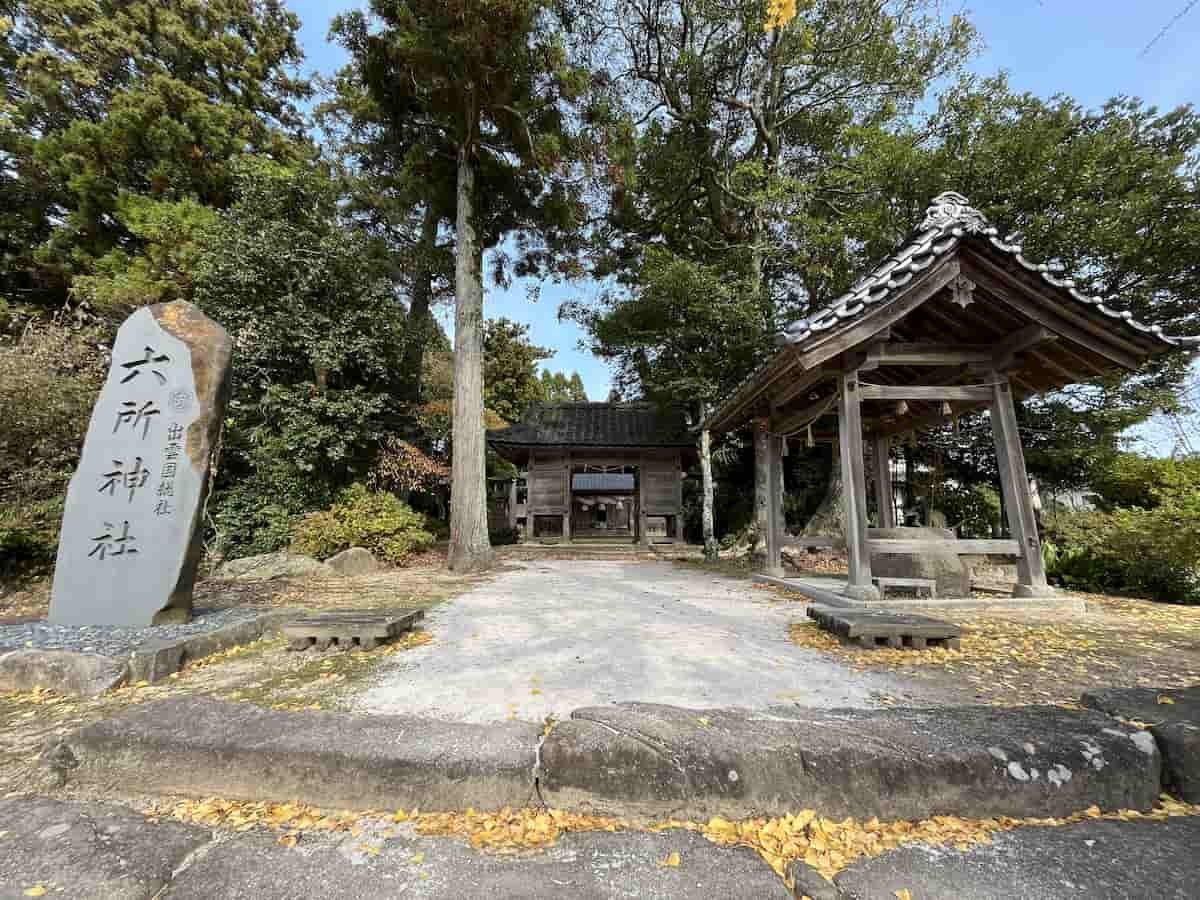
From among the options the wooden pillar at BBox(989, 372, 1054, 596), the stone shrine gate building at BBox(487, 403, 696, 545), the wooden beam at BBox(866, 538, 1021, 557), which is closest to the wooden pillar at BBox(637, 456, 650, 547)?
the stone shrine gate building at BBox(487, 403, 696, 545)

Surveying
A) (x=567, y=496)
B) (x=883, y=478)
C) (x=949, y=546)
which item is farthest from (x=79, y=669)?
(x=567, y=496)

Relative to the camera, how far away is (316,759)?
1.69 m

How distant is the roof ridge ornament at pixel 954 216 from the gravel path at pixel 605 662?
13.3ft

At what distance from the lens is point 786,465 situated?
13.8 metres

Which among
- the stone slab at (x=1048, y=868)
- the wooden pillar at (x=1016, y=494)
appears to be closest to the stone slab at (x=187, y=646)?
the stone slab at (x=1048, y=868)

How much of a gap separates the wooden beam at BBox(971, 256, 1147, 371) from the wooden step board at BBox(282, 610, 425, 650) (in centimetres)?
616

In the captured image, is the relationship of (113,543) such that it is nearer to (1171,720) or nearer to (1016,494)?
(1171,720)

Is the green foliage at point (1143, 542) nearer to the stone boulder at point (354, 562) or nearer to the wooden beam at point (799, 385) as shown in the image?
the wooden beam at point (799, 385)

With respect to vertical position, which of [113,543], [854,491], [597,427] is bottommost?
[113,543]

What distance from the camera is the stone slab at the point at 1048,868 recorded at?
1.27m

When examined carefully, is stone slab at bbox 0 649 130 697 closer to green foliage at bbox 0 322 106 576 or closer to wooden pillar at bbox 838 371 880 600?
wooden pillar at bbox 838 371 880 600

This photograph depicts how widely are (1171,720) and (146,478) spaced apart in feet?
21.6

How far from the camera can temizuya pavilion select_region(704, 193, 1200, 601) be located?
4.41 metres

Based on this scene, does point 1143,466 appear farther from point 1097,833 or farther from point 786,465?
point 1097,833
